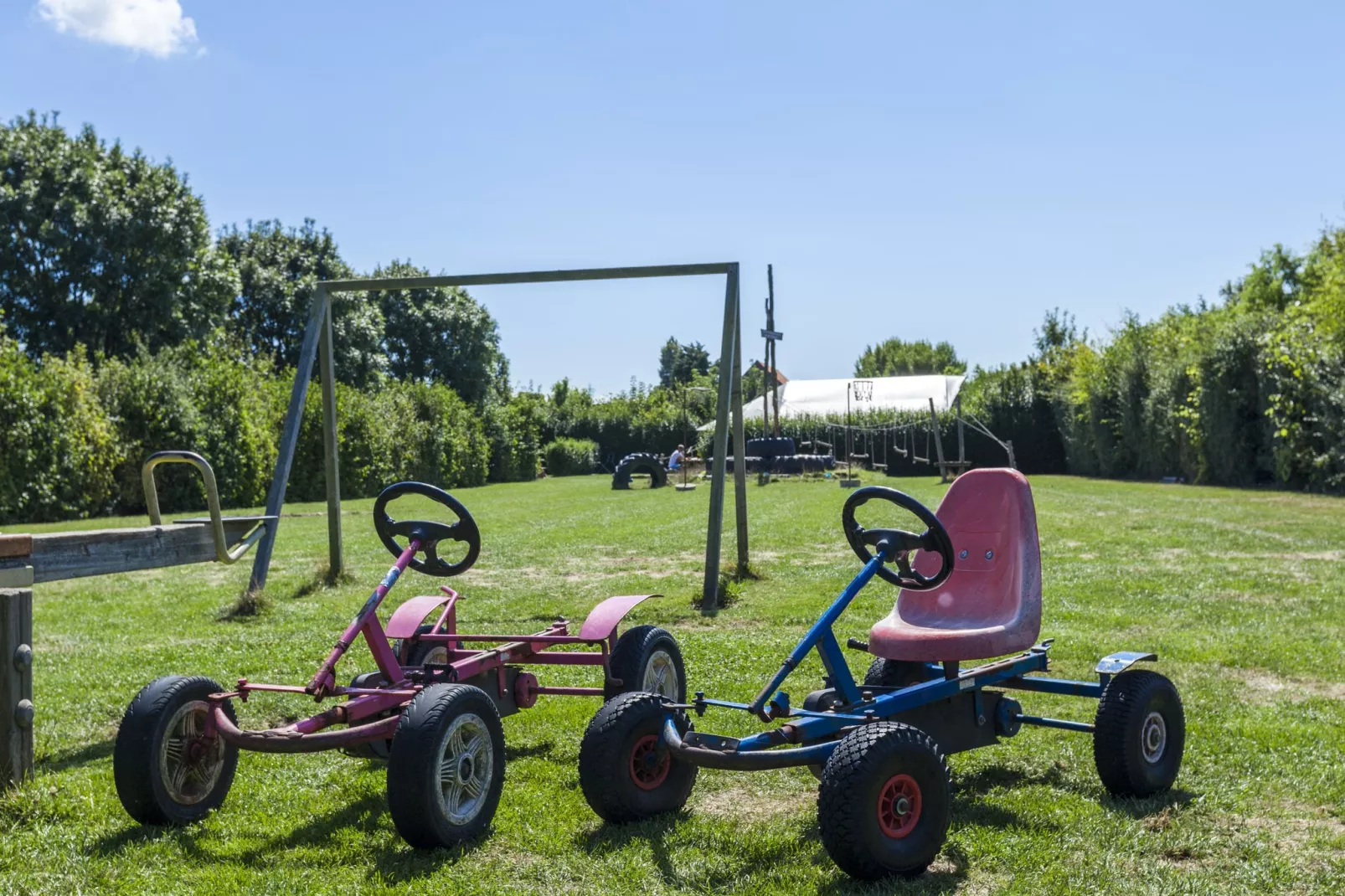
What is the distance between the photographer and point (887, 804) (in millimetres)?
3779

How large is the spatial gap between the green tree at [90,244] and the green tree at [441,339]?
19709 mm

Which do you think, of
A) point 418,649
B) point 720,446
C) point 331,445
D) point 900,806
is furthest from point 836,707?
point 331,445

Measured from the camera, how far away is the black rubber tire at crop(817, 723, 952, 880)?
3.61 metres

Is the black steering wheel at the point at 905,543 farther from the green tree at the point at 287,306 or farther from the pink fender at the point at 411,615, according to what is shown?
the green tree at the point at 287,306

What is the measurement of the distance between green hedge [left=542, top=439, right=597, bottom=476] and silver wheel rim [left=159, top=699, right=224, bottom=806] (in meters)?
42.0

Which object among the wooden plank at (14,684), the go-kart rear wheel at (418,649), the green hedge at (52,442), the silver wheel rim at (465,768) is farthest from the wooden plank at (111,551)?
the green hedge at (52,442)

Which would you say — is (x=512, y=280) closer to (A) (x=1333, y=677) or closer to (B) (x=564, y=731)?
(B) (x=564, y=731)

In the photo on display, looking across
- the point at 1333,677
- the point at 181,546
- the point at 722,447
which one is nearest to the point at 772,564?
the point at 722,447

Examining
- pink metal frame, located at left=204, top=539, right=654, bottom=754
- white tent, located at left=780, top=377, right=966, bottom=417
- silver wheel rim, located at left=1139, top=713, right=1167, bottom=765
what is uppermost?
white tent, located at left=780, top=377, right=966, bottom=417

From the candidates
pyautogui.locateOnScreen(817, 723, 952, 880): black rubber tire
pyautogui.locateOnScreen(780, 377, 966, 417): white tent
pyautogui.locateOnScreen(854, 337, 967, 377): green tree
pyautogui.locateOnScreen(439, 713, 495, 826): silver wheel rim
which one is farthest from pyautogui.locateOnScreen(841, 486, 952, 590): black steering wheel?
pyautogui.locateOnScreen(854, 337, 967, 377): green tree

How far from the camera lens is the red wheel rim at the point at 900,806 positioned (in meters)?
3.76

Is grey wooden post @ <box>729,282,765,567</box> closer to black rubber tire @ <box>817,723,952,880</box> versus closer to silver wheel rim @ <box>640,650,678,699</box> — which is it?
silver wheel rim @ <box>640,650,678,699</box>

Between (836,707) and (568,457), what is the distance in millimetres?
42487

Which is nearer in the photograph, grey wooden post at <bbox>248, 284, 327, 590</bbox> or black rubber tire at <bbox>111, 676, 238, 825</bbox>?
A: black rubber tire at <bbox>111, 676, 238, 825</bbox>
